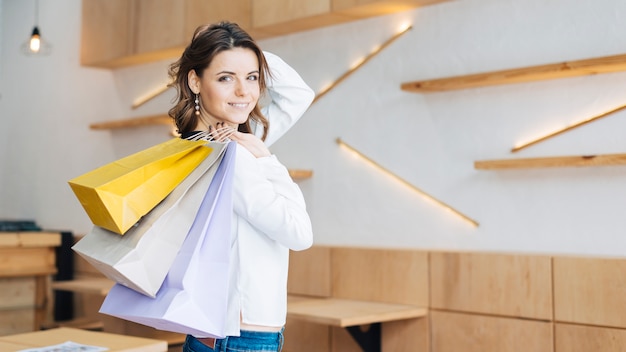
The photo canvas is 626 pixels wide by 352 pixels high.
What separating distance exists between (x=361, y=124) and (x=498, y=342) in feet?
4.19

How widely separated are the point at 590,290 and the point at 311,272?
147 centimetres

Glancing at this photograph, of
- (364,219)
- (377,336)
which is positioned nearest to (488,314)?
(377,336)

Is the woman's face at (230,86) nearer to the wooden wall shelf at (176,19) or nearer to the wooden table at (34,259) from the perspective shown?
the wooden wall shelf at (176,19)

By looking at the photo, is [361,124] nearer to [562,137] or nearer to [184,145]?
[562,137]

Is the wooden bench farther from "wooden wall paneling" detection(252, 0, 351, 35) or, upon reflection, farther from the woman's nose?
the woman's nose

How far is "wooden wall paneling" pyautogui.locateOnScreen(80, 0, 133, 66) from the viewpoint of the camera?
5023mm

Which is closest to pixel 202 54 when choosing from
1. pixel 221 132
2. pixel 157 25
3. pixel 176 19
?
pixel 221 132

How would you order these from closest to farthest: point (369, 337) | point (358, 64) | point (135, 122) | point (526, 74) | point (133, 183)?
point (133, 183) → point (526, 74) → point (369, 337) → point (358, 64) → point (135, 122)

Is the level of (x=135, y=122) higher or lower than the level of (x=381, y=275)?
higher

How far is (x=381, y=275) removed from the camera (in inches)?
143

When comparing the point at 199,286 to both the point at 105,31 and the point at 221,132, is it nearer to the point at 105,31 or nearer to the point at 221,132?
the point at 221,132

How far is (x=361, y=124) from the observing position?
387cm

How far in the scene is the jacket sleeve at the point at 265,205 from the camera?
1.49 meters

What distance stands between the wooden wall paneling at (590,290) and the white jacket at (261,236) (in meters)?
1.76
